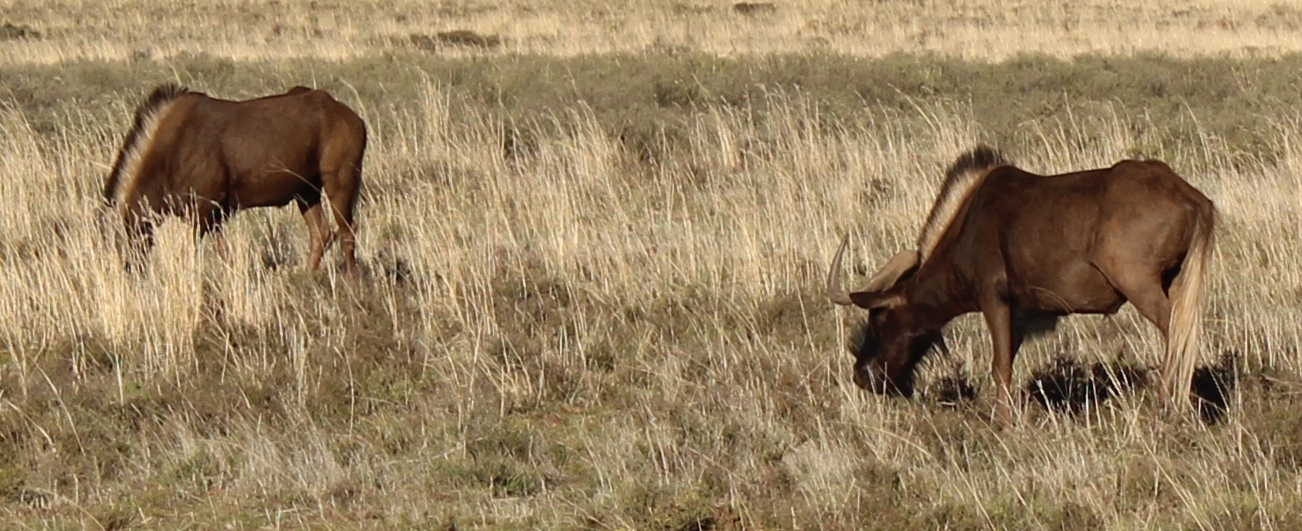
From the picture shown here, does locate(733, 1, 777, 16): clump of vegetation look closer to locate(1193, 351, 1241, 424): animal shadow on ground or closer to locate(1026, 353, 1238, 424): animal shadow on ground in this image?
locate(1026, 353, 1238, 424): animal shadow on ground

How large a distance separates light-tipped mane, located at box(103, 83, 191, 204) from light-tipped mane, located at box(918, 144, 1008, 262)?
5112 millimetres

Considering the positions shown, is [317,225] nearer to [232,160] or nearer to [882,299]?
[232,160]

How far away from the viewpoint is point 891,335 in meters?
7.18

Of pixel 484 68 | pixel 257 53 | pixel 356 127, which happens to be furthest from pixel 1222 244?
pixel 257 53

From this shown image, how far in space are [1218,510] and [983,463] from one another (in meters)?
1.10

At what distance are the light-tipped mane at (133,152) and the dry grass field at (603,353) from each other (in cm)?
34

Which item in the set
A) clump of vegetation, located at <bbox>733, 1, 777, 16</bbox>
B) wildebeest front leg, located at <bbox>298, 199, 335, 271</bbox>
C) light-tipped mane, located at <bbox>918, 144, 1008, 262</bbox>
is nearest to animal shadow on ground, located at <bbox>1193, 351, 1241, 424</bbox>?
light-tipped mane, located at <bbox>918, 144, 1008, 262</bbox>

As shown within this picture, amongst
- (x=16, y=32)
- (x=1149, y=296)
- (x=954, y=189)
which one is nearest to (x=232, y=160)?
(x=954, y=189)

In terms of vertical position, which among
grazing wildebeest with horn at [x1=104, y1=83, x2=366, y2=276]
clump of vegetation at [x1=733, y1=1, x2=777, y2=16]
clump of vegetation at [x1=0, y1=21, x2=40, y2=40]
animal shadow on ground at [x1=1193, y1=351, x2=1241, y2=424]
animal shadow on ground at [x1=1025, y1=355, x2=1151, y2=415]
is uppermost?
grazing wildebeest with horn at [x1=104, y1=83, x2=366, y2=276]

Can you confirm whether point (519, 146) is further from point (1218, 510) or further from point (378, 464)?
point (1218, 510)

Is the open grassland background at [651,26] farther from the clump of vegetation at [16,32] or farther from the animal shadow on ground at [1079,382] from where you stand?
the animal shadow on ground at [1079,382]

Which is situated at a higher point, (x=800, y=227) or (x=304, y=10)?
(x=800, y=227)

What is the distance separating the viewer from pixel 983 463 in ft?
20.7

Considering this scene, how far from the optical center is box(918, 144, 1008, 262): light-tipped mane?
713 cm
